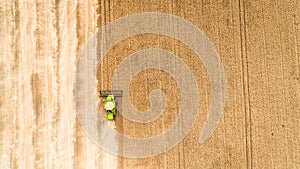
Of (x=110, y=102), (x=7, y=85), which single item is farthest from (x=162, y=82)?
(x=7, y=85)

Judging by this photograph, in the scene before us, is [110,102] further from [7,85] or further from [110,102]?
[7,85]

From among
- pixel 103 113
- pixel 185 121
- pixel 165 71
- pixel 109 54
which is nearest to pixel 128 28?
pixel 109 54

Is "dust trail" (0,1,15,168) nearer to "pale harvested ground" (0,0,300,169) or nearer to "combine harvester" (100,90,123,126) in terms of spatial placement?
"pale harvested ground" (0,0,300,169)

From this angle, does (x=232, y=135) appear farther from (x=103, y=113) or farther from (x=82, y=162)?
(x=82, y=162)

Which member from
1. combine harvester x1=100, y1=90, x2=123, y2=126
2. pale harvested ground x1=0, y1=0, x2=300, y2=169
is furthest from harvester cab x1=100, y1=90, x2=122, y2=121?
pale harvested ground x1=0, y1=0, x2=300, y2=169

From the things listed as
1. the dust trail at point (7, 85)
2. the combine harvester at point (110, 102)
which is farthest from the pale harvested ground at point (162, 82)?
the combine harvester at point (110, 102)

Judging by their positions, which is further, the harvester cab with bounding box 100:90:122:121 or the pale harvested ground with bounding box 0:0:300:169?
the pale harvested ground with bounding box 0:0:300:169
